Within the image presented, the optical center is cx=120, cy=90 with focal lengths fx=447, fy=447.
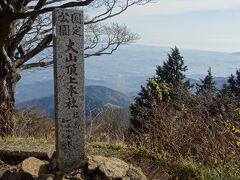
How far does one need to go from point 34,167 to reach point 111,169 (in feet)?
3.69

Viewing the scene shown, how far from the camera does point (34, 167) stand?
604cm

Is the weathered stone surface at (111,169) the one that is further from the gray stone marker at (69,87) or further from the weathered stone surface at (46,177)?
the weathered stone surface at (46,177)

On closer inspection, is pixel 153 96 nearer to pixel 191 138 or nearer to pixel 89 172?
pixel 191 138

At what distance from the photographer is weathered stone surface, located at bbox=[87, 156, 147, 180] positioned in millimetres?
5559

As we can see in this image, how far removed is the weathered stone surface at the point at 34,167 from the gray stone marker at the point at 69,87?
32 cm

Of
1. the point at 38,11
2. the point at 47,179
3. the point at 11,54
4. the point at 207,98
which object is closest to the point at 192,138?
the point at 47,179

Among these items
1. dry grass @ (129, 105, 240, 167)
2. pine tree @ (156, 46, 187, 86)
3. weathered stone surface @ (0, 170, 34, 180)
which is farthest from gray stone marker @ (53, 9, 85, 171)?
pine tree @ (156, 46, 187, 86)

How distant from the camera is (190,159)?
6.40m

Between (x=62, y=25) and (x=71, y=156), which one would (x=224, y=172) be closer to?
(x=71, y=156)

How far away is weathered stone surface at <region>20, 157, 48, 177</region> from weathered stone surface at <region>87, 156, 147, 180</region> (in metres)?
0.64

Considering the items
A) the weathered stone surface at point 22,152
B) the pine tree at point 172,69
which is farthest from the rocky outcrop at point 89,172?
the pine tree at point 172,69

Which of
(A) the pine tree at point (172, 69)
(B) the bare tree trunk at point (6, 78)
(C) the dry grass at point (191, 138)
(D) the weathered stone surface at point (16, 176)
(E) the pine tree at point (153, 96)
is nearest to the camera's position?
(D) the weathered stone surface at point (16, 176)

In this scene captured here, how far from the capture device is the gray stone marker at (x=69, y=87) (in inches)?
220

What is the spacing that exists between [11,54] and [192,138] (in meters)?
8.80
